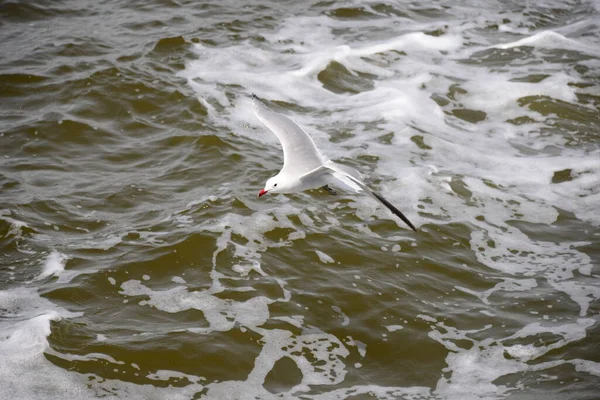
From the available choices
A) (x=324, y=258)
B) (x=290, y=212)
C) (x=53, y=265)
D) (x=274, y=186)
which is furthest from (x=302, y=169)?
(x=53, y=265)

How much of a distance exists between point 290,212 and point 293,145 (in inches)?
30.6

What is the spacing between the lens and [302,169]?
256 inches

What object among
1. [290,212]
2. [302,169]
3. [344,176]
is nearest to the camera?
[344,176]

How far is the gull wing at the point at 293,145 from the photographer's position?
6562 mm

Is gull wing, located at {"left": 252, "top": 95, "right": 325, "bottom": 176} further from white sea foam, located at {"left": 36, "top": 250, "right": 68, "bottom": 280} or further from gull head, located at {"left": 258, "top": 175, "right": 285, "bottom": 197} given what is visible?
white sea foam, located at {"left": 36, "top": 250, "right": 68, "bottom": 280}

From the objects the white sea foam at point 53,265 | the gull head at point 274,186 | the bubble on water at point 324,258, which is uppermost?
the gull head at point 274,186

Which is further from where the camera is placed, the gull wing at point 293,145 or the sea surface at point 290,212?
the gull wing at point 293,145

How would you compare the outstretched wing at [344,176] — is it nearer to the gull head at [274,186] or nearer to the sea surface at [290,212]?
the gull head at [274,186]

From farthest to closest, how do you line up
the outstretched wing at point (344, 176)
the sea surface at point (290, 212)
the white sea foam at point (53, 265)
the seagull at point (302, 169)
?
1. the white sea foam at point (53, 265)
2. the seagull at point (302, 169)
3. the outstretched wing at point (344, 176)
4. the sea surface at point (290, 212)

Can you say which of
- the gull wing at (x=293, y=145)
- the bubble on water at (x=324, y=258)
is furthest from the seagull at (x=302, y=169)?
the bubble on water at (x=324, y=258)

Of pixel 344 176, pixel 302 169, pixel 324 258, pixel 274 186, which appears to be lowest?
pixel 324 258

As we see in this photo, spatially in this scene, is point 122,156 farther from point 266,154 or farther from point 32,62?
point 32,62

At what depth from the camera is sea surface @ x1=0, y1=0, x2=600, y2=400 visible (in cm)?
541

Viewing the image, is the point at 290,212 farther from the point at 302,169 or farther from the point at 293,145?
the point at 302,169
